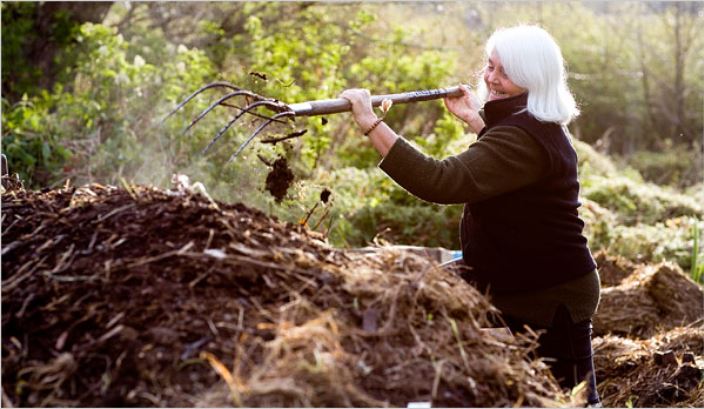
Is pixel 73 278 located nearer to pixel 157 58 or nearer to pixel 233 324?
pixel 233 324

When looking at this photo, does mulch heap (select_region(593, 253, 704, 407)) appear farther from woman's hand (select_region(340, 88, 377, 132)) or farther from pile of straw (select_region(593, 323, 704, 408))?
woman's hand (select_region(340, 88, 377, 132))

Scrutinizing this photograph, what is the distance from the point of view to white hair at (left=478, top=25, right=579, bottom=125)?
3.55m

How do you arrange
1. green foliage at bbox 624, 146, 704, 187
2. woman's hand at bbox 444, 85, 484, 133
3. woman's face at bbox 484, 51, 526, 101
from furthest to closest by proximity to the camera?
green foliage at bbox 624, 146, 704, 187, woman's hand at bbox 444, 85, 484, 133, woman's face at bbox 484, 51, 526, 101

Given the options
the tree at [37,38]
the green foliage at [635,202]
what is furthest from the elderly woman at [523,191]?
the tree at [37,38]

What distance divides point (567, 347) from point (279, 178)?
1.17 m

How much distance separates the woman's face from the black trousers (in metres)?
0.78

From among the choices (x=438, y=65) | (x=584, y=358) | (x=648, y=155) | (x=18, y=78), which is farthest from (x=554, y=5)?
(x=584, y=358)

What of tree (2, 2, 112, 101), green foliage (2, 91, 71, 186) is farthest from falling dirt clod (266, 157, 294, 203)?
tree (2, 2, 112, 101)

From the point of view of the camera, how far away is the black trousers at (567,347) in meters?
3.54

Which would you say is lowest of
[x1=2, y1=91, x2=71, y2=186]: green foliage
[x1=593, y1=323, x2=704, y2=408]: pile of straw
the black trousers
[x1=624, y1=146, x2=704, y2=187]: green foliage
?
[x1=624, y1=146, x2=704, y2=187]: green foliage

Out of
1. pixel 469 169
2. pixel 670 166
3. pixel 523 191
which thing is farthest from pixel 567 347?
pixel 670 166

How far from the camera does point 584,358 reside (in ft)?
11.9

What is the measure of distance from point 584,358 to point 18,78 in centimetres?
908

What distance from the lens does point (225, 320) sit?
2.46 meters
